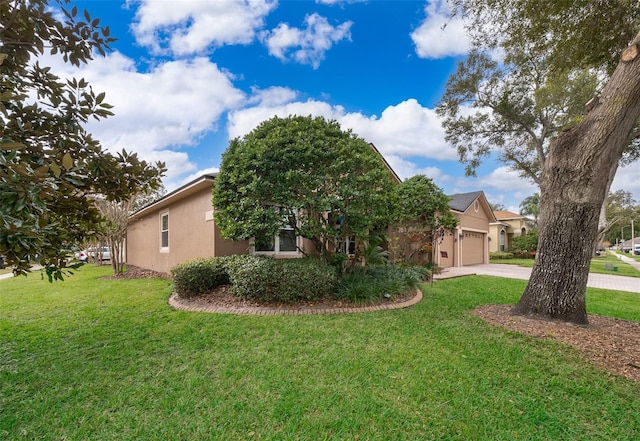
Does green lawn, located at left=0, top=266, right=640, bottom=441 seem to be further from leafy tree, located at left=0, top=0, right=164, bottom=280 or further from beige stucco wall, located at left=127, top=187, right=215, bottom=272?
beige stucco wall, located at left=127, top=187, right=215, bottom=272

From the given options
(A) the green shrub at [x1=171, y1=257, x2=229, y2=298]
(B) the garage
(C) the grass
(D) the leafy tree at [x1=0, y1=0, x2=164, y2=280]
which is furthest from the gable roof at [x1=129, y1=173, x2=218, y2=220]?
(C) the grass

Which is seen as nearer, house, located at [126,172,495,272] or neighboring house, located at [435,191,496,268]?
house, located at [126,172,495,272]

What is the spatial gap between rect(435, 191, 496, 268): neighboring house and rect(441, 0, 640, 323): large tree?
992 centimetres

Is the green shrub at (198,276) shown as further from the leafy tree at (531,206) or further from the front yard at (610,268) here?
the leafy tree at (531,206)

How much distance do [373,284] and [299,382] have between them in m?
4.28

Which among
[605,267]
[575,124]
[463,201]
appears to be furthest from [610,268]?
[575,124]

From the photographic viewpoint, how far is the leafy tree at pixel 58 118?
3055 mm

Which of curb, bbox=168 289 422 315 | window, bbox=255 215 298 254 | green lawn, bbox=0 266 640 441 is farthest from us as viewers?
window, bbox=255 215 298 254

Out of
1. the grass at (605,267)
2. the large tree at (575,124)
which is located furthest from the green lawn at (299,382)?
the grass at (605,267)

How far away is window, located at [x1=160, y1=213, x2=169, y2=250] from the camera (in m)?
12.8

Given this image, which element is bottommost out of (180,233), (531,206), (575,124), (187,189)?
(180,233)

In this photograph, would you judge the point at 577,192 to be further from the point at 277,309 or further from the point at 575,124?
the point at 277,309

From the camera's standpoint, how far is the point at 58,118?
12.0ft

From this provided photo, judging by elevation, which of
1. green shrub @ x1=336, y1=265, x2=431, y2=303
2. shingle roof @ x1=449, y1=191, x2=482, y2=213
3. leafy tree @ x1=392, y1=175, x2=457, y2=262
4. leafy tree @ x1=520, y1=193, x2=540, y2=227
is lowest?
green shrub @ x1=336, y1=265, x2=431, y2=303
